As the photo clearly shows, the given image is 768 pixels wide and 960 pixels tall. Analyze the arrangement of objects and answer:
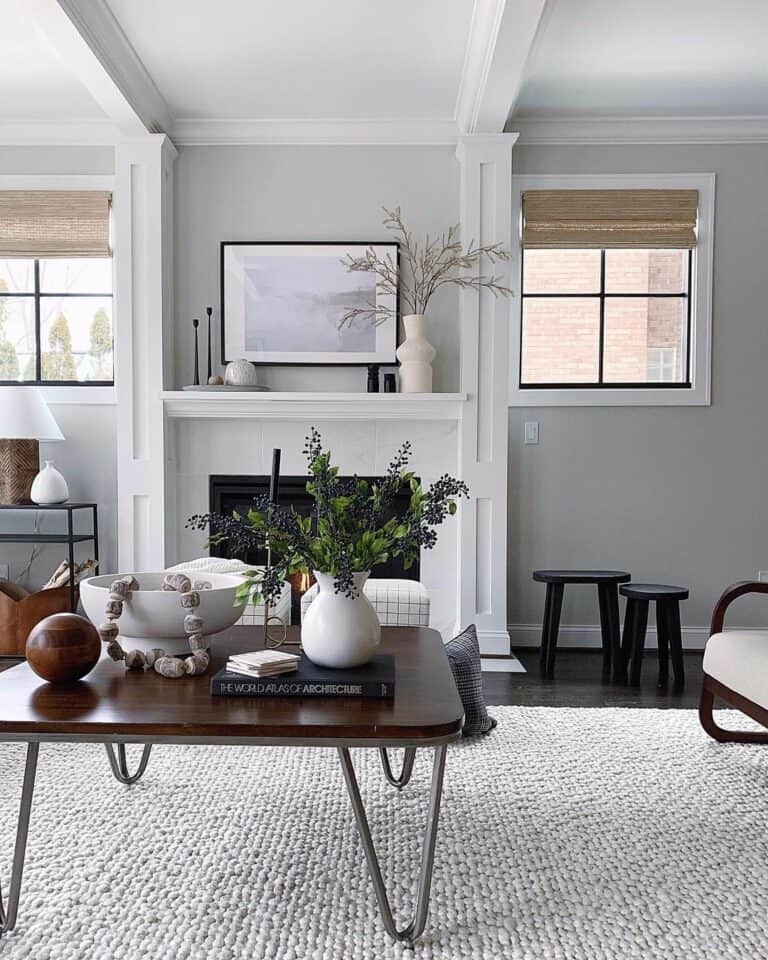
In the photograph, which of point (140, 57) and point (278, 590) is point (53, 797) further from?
Answer: point (140, 57)

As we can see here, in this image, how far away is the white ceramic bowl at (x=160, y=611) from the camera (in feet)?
6.25

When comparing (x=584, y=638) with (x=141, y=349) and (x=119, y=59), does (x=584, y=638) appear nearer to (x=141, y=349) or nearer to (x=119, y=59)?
(x=141, y=349)

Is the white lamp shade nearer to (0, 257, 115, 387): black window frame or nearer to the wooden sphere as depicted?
(0, 257, 115, 387): black window frame

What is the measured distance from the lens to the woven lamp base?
13.3 feet

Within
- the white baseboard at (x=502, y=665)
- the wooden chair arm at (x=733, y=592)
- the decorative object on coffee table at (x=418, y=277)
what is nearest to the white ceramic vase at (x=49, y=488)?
the decorative object on coffee table at (x=418, y=277)

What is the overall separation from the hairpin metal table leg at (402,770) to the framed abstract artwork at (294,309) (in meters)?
2.30

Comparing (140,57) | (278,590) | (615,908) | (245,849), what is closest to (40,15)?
(140,57)

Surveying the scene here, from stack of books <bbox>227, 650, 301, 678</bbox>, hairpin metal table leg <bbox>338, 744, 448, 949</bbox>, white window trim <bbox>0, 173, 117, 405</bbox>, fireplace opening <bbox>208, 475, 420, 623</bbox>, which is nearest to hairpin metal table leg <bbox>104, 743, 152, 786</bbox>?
stack of books <bbox>227, 650, 301, 678</bbox>

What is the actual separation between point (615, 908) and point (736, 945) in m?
0.23

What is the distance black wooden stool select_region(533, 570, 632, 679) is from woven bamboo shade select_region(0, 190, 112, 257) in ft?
9.07

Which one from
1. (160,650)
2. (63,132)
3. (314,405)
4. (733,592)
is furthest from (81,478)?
(733,592)

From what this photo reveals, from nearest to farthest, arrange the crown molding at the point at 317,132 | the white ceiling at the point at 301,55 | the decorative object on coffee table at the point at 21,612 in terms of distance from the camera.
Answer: the white ceiling at the point at 301,55 → the decorative object on coffee table at the point at 21,612 → the crown molding at the point at 317,132

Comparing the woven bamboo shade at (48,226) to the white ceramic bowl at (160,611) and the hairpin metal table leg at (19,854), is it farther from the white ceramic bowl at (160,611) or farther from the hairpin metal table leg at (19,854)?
the hairpin metal table leg at (19,854)

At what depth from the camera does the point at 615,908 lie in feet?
5.61
